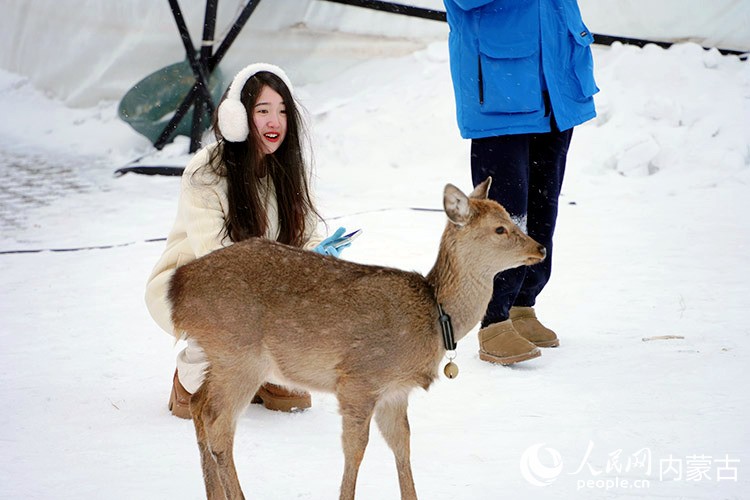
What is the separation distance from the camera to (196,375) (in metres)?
3.81

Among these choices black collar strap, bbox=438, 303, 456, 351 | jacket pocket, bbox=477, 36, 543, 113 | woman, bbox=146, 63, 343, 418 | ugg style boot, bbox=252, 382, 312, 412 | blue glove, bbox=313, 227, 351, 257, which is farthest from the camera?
jacket pocket, bbox=477, 36, 543, 113

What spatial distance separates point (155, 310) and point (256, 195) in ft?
2.22

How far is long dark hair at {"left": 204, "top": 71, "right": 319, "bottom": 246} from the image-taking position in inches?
154

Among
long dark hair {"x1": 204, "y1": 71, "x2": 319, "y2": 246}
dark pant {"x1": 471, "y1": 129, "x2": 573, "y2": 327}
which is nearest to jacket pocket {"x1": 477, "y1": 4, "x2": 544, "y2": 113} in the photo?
dark pant {"x1": 471, "y1": 129, "x2": 573, "y2": 327}

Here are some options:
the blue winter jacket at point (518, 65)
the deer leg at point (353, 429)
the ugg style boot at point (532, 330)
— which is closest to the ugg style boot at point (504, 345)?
the ugg style boot at point (532, 330)

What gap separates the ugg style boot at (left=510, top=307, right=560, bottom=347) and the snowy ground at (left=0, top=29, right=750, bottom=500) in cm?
9

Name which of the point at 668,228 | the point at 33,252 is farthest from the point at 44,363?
the point at 668,228

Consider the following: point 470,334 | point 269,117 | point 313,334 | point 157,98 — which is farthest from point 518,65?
point 157,98

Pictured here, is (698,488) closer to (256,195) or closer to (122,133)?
(256,195)

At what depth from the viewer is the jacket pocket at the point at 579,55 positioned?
4.54 metres

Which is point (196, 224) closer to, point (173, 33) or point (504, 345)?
point (504, 345)

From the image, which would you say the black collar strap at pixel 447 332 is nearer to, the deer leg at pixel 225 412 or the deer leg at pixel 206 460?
the deer leg at pixel 225 412

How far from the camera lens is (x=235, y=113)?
3.81 metres

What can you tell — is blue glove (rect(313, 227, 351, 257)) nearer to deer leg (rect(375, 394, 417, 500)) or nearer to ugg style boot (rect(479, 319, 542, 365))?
deer leg (rect(375, 394, 417, 500))
